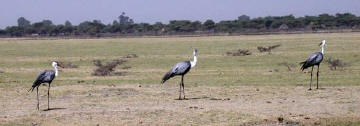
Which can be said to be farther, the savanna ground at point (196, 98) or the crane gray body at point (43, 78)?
the crane gray body at point (43, 78)

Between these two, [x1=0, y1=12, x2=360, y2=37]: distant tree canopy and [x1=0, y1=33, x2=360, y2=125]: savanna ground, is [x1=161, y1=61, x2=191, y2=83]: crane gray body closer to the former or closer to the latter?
[x1=0, y1=33, x2=360, y2=125]: savanna ground

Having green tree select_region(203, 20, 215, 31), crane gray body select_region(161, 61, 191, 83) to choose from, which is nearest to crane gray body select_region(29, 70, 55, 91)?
crane gray body select_region(161, 61, 191, 83)

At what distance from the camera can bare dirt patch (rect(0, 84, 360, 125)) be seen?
15.7 meters

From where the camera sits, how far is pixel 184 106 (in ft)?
59.3

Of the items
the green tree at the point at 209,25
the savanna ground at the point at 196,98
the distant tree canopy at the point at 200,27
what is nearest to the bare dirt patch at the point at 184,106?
the savanna ground at the point at 196,98

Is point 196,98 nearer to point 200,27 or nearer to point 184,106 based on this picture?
point 184,106

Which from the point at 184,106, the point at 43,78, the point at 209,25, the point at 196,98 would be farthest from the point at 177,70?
the point at 209,25

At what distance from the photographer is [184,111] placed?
55.7 ft

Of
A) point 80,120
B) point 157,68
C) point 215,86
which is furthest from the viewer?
point 157,68

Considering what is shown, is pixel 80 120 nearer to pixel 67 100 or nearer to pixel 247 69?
pixel 67 100

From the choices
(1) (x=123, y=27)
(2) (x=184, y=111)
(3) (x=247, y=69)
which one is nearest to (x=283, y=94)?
(2) (x=184, y=111)

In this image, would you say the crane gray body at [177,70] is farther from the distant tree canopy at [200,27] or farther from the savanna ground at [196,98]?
the distant tree canopy at [200,27]

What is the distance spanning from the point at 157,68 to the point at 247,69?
16.5 ft

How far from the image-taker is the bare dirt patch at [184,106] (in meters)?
15.7
